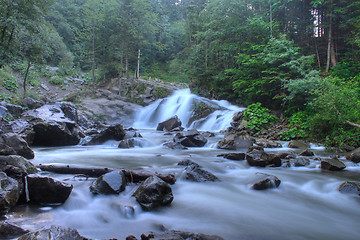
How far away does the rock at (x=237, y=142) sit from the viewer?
994cm

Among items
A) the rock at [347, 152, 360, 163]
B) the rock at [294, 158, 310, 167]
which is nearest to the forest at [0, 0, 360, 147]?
the rock at [347, 152, 360, 163]

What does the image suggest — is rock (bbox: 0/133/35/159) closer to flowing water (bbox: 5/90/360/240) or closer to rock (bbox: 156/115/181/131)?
flowing water (bbox: 5/90/360/240)

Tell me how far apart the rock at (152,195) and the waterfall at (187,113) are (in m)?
13.2

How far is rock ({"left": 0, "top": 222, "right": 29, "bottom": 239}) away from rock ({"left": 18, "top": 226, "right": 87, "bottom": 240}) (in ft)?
1.47

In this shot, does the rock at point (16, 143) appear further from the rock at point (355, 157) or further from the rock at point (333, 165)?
the rock at point (355, 157)

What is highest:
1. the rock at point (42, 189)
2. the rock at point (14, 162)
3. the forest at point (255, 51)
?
the forest at point (255, 51)

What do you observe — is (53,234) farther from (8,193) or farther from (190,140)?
(190,140)

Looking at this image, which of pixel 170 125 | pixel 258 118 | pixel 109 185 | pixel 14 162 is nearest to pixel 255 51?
pixel 258 118

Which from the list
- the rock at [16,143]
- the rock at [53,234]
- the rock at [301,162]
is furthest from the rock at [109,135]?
the rock at [53,234]

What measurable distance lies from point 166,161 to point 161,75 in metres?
43.6

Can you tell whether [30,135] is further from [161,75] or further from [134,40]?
[161,75]

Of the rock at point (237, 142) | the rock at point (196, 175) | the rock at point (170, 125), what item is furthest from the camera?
the rock at point (170, 125)

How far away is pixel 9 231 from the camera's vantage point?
2.54 meters

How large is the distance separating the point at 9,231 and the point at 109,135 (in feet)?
30.2
